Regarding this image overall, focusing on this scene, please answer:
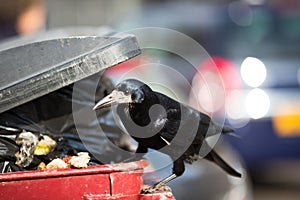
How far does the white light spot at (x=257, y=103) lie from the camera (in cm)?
747

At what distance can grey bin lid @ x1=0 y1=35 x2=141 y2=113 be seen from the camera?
110 inches

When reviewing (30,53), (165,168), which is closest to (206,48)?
(165,168)

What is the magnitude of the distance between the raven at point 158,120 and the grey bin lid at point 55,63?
0.18 metres

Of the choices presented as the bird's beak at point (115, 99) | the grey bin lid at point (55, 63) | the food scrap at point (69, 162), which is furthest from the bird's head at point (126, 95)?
the food scrap at point (69, 162)

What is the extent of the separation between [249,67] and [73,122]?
4.59 meters

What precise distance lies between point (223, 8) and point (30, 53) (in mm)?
5627

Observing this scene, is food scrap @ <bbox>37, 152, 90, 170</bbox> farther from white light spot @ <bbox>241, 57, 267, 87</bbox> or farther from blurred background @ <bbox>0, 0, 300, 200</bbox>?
white light spot @ <bbox>241, 57, 267, 87</bbox>

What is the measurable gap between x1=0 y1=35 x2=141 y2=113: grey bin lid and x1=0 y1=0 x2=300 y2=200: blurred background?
13.1ft

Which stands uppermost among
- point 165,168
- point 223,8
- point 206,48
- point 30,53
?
point 223,8

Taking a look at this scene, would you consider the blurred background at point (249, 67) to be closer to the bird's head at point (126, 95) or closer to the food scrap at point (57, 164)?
the bird's head at point (126, 95)

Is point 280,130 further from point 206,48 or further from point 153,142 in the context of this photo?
point 153,142

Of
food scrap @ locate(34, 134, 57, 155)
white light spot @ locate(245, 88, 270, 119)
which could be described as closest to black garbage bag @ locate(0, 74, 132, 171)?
food scrap @ locate(34, 134, 57, 155)

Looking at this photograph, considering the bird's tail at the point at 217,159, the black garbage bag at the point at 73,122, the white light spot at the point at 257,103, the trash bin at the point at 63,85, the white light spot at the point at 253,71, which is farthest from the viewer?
the white light spot at the point at 253,71

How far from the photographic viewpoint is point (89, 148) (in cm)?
326
